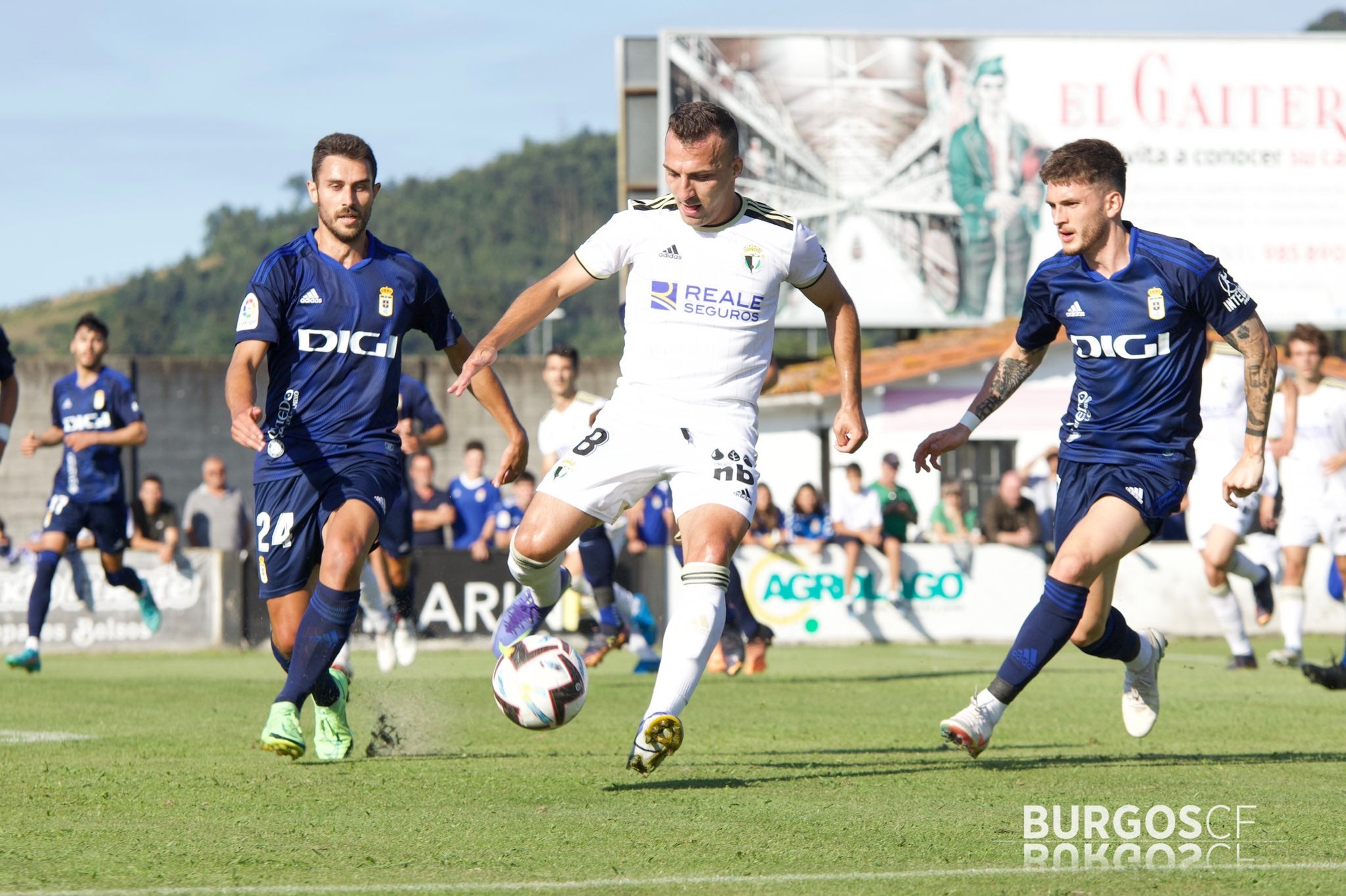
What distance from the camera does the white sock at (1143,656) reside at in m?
7.26

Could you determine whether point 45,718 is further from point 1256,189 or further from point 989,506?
point 1256,189

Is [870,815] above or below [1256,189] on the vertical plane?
below

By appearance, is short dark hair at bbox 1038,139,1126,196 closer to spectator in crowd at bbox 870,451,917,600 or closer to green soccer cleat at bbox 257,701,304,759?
green soccer cleat at bbox 257,701,304,759

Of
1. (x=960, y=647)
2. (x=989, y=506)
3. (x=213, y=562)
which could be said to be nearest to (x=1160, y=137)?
(x=989, y=506)

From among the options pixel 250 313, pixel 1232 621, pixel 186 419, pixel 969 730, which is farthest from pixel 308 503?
pixel 186 419

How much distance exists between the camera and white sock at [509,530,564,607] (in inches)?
255

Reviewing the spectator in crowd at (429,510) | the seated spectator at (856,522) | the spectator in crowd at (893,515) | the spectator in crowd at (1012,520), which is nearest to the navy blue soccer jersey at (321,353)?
the spectator in crowd at (429,510)

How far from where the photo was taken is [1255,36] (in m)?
29.5

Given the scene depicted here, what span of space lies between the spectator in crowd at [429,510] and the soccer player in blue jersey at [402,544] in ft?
14.6

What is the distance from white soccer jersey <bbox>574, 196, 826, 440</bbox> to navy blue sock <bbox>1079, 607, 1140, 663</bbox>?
187cm

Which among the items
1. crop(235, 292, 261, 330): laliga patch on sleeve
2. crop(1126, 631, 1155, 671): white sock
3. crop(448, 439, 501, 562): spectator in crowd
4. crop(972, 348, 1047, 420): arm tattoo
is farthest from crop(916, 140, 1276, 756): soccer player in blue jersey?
crop(448, 439, 501, 562): spectator in crowd

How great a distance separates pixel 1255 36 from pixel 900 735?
24733 mm

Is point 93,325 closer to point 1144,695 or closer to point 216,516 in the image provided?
point 216,516

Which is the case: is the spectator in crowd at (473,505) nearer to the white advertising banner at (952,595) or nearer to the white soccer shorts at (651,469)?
the white advertising banner at (952,595)
